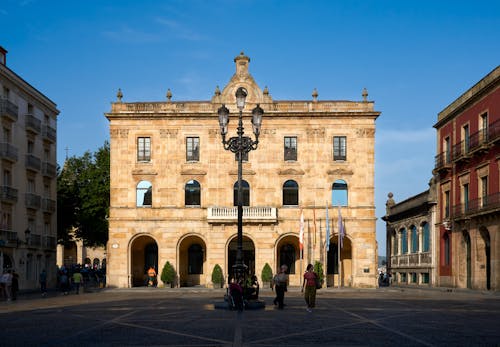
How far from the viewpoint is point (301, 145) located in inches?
1873

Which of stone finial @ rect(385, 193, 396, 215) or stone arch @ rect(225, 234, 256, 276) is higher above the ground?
stone finial @ rect(385, 193, 396, 215)

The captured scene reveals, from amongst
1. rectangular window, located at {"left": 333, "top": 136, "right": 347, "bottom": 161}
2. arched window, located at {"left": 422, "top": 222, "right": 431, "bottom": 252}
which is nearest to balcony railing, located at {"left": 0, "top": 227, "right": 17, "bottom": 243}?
rectangular window, located at {"left": 333, "top": 136, "right": 347, "bottom": 161}

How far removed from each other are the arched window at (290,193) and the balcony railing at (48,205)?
18.0m

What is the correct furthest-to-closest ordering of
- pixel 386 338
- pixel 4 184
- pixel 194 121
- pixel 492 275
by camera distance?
1. pixel 194 121
2. pixel 4 184
3. pixel 492 275
4. pixel 386 338

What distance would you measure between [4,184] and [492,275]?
1203 inches

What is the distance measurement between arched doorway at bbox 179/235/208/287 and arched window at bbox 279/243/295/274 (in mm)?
5465

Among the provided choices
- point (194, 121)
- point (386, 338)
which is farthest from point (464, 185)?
point (386, 338)

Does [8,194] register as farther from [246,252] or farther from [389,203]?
[389,203]

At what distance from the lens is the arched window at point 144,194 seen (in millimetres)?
47531

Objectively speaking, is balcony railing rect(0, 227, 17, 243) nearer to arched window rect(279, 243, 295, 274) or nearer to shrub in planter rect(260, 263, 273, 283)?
shrub in planter rect(260, 263, 273, 283)

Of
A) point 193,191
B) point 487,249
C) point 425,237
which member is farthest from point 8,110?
point 425,237

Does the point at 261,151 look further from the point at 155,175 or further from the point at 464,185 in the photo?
the point at 464,185

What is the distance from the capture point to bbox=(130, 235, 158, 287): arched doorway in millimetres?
49344

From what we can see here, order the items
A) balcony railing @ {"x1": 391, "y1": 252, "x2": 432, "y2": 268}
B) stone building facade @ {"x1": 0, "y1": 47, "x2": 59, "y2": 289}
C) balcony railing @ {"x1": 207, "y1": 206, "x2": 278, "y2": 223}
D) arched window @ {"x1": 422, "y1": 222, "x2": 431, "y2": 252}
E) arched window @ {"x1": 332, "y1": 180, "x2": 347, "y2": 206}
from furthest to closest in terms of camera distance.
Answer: arched window @ {"x1": 422, "y1": 222, "x2": 431, "y2": 252} → balcony railing @ {"x1": 391, "y1": 252, "x2": 432, "y2": 268} → arched window @ {"x1": 332, "y1": 180, "x2": 347, "y2": 206} → balcony railing @ {"x1": 207, "y1": 206, "x2": 278, "y2": 223} → stone building facade @ {"x1": 0, "y1": 47, "x2": 59, "y2": 289}
